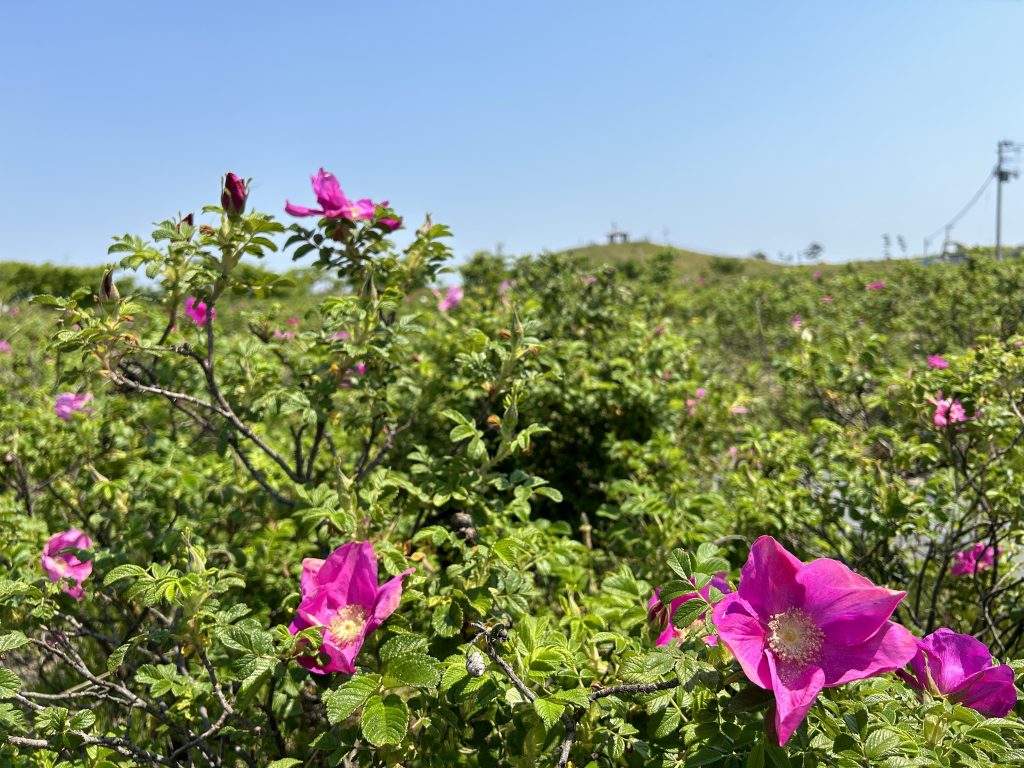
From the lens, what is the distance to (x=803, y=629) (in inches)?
36.9

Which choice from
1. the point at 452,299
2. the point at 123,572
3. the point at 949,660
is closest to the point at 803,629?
the point at 949,660

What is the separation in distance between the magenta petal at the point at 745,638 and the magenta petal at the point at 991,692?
1.35 feet

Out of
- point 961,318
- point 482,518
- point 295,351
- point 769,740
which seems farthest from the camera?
point 961,318

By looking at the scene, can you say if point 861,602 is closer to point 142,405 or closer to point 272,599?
point 272,599

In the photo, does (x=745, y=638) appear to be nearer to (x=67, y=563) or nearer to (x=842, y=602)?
(x=842, y=602)

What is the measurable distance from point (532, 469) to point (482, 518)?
76.6 inches

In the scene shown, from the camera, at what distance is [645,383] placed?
119 inches

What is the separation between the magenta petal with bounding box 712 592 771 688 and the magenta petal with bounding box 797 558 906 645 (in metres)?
0.10

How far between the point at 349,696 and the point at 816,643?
714 millimetres

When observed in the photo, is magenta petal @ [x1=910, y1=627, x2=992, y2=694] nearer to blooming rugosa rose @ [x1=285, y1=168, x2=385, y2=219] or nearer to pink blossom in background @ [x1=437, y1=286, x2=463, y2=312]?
blooming rugosa rose @ [x1=285, y1=168, x2=385, y2=219]

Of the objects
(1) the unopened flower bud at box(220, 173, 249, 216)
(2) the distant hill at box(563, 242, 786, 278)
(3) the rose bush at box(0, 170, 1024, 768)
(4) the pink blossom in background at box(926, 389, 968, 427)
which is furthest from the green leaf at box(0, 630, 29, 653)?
(2) the distant hill at box(563, 242, 786, 278)

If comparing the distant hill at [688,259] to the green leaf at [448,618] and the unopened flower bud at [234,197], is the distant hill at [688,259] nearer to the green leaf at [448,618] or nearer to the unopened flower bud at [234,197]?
the unopened flower bud at [234,197]

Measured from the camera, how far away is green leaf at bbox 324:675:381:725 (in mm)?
973

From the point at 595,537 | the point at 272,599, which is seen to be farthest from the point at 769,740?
the point at 595,537
